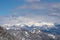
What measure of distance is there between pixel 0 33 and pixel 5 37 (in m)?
1.31

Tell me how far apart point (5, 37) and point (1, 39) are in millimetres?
963

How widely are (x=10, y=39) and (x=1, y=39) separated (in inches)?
81.2

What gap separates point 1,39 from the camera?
43.7 meters

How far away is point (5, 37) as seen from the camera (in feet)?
143

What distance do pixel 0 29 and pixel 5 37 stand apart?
2.42 m

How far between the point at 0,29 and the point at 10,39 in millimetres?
2983

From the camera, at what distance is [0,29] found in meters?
44.9

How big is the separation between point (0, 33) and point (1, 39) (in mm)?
1300

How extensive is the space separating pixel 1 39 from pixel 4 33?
1.62 meters

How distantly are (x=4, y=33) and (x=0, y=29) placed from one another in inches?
47.8

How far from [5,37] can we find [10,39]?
65.1 inches

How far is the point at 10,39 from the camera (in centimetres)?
4478
